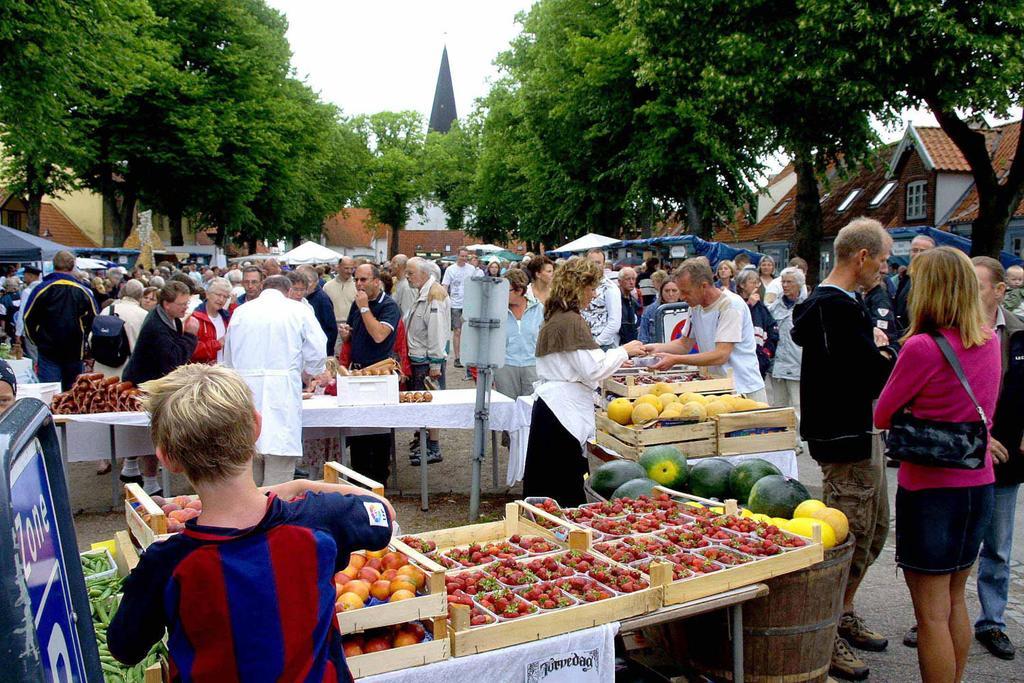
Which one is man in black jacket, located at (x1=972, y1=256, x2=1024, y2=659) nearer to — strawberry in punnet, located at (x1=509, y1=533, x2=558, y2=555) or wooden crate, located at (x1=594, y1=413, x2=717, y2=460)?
wooden crate, located at (x1=594, y1=413, x2=717, y2=460)

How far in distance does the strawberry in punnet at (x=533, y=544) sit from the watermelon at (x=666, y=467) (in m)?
1.30

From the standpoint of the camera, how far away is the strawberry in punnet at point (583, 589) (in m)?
3.30

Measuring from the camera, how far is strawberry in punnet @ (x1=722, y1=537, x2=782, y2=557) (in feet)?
12.3

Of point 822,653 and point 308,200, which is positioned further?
point 308,200

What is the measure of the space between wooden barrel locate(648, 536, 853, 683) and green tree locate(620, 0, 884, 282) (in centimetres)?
1630

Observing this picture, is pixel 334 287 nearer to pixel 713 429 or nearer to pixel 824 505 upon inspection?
pixel 713 429

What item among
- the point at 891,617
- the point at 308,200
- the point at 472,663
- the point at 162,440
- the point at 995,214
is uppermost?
the point at 308,200

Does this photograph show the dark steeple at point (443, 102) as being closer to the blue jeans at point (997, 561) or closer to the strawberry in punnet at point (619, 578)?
the blue jeans at point (997, 561)

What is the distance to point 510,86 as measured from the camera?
4003 cm

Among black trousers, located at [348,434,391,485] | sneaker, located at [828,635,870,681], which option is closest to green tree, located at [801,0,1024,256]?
black trousers, located at [348,434,391,485]

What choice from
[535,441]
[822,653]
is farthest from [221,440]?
[535,441]

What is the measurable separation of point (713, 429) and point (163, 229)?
58264mm

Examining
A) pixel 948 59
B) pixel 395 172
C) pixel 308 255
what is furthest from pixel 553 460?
pixel 395 172

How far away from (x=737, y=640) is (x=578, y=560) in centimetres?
78
